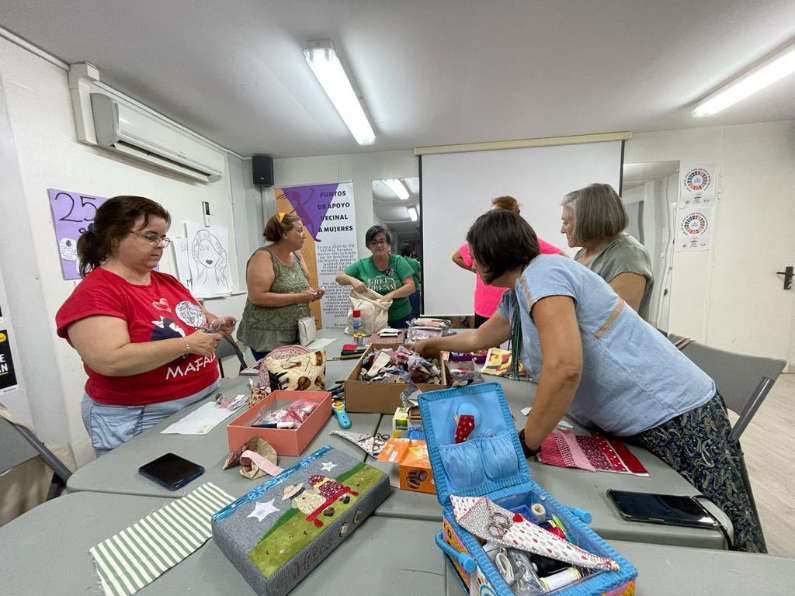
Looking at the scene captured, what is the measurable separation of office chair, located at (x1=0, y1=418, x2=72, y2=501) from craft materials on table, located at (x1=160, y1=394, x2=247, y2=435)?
28cm

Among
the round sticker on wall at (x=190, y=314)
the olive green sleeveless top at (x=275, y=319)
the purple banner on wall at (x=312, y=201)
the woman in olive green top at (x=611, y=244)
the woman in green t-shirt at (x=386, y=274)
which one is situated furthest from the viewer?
the purple banner on wall at (x=312, y=201)

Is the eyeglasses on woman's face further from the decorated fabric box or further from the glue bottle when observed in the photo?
the glue bottle

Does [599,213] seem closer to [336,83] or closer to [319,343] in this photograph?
[319,343]

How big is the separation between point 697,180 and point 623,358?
3869 millimetres

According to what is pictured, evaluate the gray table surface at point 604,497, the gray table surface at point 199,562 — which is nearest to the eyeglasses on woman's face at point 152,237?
the gray table surface at point 199,562

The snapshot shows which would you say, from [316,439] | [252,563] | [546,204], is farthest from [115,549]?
[546,204]

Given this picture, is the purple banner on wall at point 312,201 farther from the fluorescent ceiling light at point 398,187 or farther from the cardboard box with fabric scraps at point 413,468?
the cardboard box with fabric scraps at point 413,468

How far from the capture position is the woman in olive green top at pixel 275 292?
80.8 inches

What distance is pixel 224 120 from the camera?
2877 mm

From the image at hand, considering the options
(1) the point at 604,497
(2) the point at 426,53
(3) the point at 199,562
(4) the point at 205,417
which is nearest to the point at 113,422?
(4) the point at 205,417

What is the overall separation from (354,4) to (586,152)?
3.00 metres

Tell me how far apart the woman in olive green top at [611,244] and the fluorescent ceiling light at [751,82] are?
73.6 inches

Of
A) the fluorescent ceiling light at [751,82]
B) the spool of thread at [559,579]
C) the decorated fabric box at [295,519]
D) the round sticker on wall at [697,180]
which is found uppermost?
the fluorescent ceiling light at [751,82]

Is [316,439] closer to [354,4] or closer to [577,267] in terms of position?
[577,267]
